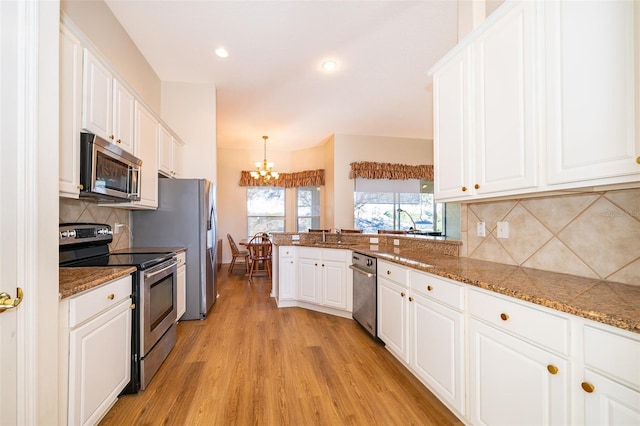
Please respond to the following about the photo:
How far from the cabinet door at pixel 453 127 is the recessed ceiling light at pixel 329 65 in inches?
69.1

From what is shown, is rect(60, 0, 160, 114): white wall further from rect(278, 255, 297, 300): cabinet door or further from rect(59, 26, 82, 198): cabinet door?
rect(278, 255, 297, 300): cabinet door

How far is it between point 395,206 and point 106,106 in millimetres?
5515

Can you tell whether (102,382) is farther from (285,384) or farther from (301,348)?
(301,348)

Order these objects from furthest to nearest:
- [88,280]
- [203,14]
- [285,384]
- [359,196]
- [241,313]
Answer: [359,196] → [241,313] → [203,14] → [285,384] → [88,280]

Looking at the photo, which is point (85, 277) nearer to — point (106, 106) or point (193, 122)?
point (106, 106)

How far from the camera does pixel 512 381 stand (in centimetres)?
117

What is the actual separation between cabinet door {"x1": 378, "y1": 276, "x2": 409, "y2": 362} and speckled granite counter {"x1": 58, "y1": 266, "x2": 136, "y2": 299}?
188 centimetres

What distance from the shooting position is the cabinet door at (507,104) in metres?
1.33

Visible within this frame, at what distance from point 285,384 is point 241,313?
158 cm

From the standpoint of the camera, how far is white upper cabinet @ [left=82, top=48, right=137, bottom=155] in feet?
5.64

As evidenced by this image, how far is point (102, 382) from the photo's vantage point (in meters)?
1.46

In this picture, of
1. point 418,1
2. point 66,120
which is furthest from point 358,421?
point 418,1

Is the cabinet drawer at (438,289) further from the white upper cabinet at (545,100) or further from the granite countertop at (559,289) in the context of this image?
the white upper cabinet at (545,100)

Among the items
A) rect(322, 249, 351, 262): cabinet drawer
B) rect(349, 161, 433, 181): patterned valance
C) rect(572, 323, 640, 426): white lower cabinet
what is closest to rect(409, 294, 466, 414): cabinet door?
rect(572, 323, 640, 426): white lower cabinet
